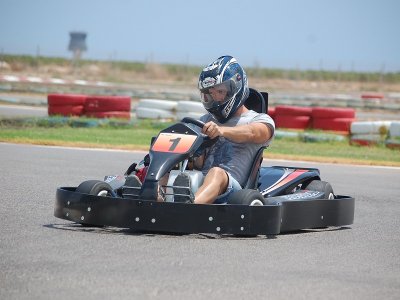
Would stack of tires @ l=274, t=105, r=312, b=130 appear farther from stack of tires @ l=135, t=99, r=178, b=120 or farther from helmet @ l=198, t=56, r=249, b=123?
helmet @ l=198, t=56, r=249, b=123

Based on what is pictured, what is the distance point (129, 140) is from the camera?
15.5 meters

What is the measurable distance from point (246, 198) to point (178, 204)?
0.50 m

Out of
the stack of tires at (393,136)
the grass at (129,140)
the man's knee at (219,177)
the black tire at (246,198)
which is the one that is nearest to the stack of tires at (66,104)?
the grass at (129,140)

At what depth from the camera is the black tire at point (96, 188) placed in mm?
6496

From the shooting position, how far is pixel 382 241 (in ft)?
22.3

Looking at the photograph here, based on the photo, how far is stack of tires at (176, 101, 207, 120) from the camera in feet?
59.3

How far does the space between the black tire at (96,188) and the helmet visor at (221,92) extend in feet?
3.34

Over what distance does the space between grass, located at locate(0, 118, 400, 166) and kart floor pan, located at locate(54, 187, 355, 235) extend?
7.38m

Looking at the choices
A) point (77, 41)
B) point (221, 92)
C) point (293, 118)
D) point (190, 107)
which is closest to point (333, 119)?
point (293, 118)

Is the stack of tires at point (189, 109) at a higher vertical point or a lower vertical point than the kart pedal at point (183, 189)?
lower

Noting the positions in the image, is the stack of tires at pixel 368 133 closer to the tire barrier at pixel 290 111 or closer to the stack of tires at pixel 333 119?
the stack of tires at pixel 333 119

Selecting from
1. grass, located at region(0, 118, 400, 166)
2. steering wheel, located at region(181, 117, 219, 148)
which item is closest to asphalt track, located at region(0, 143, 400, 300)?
steering wheel, located at region(181, 117, 219, 148)

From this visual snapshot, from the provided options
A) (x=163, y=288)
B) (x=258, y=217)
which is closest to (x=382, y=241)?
(x=258, y=217)

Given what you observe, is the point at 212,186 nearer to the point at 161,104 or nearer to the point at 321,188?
the point at 321,188
